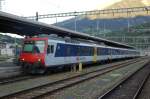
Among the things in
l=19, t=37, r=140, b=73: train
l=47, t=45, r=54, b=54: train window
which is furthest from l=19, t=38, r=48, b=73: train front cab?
l=47, t=45, r=54, b=54: train window

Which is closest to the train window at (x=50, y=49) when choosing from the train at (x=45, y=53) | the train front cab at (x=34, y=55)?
the train at (x=45, y=53)

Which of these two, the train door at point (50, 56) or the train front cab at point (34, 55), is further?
the train door at point (50, 56)

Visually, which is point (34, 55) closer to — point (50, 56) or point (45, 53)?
point (45, 53)

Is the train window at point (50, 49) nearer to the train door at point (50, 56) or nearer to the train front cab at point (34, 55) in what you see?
the train door at point (50, 56)

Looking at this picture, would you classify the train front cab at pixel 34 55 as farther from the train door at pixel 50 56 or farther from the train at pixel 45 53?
the train door at pixel 50 56

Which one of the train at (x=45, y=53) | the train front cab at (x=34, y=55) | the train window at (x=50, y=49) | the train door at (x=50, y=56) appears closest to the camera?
the train front cab at (x=34, y=55)

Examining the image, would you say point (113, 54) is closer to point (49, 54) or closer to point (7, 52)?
point (7, 52)

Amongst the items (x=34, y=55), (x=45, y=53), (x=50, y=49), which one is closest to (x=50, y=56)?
(x=50, y=49)

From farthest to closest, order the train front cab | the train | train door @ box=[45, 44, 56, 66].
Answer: train door @ box=[45, 44, 56, 66] < the train < the train front cab

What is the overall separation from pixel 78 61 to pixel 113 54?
860 inches

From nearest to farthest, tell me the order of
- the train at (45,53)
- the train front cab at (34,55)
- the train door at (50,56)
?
the train front cab at (34,55), the train at (45,53), the train door at (50,56)

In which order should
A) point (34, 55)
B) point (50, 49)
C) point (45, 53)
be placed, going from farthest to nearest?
point (50, 49) < point (34, 55) < point (45, 53)

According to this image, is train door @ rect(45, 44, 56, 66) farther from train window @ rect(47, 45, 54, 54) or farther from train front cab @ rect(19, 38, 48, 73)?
train front cab @ rect(19, 38, 48, 73)

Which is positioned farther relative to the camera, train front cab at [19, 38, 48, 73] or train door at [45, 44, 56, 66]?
train door at [45, 44, 56, 66]
